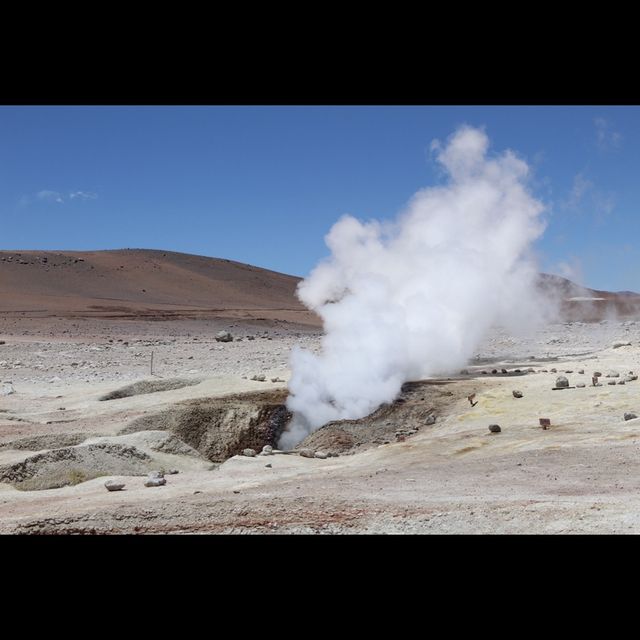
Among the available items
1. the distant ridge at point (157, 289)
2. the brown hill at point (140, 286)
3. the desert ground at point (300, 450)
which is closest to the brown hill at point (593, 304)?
the distant ridge at point (157, 289)

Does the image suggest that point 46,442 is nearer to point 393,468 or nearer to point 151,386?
point 151,386

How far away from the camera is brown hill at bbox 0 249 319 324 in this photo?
56.3m

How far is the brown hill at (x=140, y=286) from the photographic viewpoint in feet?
185

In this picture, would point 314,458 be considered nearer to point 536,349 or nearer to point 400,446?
point 400,446

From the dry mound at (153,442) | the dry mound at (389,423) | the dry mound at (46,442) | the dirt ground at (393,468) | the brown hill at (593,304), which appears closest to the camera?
the dirt ground at (393,468)

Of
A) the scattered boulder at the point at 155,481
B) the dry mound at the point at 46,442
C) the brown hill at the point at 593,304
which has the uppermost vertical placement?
the brown hill at the point at 593,304

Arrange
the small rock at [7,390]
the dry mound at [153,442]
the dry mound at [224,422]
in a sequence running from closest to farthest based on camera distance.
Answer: the dry mound at [153,442] → the dry mound at [224,422] → the small rock at [7,390]

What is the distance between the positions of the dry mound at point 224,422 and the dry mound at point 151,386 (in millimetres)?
2080

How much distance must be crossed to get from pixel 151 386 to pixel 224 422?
10.7 ft

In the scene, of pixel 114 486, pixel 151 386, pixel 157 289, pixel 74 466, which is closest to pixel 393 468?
pixel 114 486

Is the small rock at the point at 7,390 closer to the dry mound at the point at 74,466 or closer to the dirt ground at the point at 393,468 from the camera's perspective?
the dirt ground at the point at 393,468

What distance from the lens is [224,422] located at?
574 inches

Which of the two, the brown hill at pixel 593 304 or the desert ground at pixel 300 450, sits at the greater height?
the brown hill at pixel 593 304
